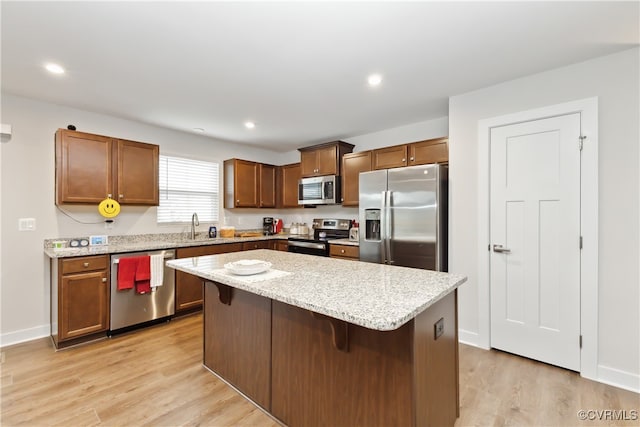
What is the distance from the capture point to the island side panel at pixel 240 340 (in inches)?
74.9

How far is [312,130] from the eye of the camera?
14.0ft

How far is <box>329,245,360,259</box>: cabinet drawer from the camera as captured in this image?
3896 mm

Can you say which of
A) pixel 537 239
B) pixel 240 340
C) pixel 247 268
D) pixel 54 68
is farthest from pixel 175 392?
pixel 537 239

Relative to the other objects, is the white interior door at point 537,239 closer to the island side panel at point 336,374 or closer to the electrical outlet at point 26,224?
the island side panel at point 336,374

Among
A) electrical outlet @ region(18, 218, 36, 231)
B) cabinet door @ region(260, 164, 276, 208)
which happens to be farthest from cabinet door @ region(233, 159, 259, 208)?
electrical outlet @ region(18, 218, 36, 231)

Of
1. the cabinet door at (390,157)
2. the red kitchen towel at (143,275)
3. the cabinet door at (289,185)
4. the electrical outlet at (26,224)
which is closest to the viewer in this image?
the electrical outlet at (26,224)

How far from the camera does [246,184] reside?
15.8 feet

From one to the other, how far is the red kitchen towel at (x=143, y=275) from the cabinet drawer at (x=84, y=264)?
0.96 feet

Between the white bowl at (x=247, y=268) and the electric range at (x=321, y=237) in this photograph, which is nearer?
the white bowl at (x=247, y=268)

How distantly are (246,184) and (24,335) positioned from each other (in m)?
3.09

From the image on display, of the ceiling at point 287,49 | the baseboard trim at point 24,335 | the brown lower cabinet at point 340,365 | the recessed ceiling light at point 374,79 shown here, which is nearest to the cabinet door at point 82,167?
the ceiling at point 287,49

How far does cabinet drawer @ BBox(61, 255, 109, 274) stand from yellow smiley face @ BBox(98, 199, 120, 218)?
59 centimetres

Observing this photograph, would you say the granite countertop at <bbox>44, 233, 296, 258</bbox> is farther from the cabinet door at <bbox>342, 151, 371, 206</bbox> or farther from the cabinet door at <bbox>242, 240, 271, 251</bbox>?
the cabinet door at <bbox>342, 151, 371, 206</bbox>

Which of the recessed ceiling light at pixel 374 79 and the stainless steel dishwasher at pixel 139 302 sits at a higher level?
the recessed ceiling light at pixel 374 79
